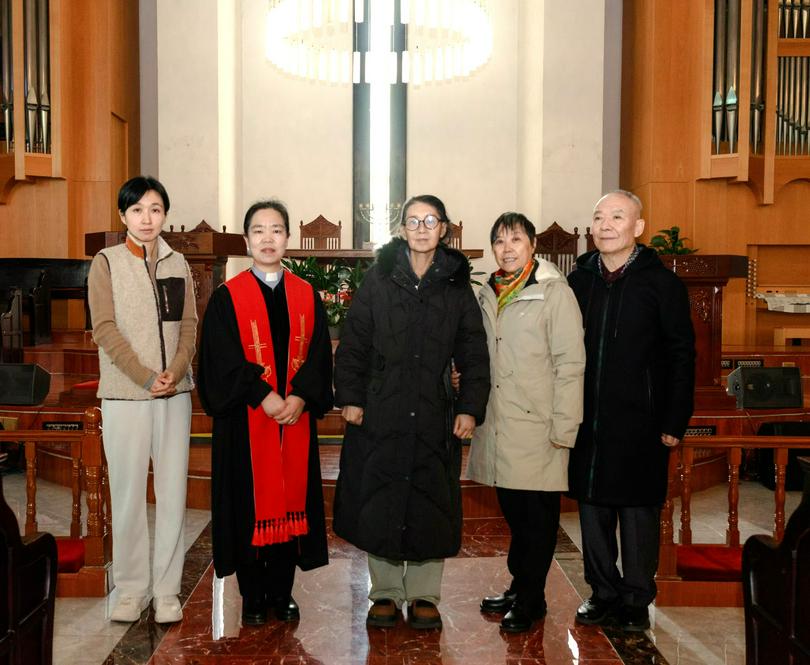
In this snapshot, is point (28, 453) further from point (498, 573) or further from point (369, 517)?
point (498, 573)

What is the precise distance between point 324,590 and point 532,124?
23.7 feet

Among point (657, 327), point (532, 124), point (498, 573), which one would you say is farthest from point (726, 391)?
point (532, 124)

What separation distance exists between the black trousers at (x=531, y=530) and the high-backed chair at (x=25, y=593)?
5.00 feet

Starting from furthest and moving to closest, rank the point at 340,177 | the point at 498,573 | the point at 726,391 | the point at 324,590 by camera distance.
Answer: the point at 340,177 < the point at 726,391 < the point at 498,573 < the point at 324,590

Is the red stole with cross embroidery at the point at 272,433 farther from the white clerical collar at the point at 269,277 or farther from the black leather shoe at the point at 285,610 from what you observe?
the black leather shoe at the point at 285,610

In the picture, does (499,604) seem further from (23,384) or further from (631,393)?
(23,384)

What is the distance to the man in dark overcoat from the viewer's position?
284 centimetres

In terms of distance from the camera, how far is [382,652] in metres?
2.79

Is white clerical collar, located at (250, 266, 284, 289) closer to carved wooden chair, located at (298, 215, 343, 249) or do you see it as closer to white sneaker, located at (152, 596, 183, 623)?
white sneaker, located at (152, 596, 183, 623)

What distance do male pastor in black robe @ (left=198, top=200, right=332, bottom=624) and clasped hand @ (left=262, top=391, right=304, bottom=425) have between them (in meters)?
0.02

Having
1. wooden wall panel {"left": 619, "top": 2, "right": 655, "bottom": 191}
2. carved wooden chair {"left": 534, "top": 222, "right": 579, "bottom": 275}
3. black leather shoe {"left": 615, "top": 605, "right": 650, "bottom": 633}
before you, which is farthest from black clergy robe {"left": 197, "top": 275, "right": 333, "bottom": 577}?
wooden wall panel {"left": 619, "top": 2, "right": 655, "bottom": 191}

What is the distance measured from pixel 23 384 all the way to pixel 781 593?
4396 millimetres

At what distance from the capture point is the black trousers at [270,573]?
9.68ft

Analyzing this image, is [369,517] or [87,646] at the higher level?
[369,517]
